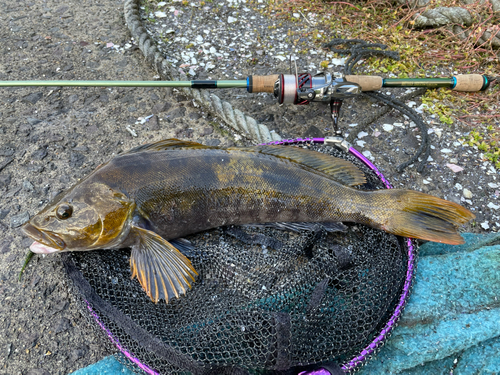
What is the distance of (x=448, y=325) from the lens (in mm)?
2326

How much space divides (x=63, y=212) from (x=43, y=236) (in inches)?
7.6

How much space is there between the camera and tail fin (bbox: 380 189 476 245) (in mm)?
2424

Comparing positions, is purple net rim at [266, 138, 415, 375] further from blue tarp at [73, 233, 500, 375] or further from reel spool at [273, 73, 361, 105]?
reel spool at [273, 73, 361, 105]

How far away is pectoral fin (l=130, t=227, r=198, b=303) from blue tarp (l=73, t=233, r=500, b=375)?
0.59 m

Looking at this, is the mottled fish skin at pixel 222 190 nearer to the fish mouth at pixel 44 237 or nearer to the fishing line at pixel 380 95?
the fish mouth at pixel 44 237

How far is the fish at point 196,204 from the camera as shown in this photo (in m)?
2.24

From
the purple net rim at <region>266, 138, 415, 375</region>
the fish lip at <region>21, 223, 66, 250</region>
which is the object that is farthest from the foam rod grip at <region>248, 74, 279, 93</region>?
the fish lip at <region>21, 223, 66, 250</region>

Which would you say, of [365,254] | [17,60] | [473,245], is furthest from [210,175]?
[17,60]

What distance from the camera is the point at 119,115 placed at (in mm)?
4070

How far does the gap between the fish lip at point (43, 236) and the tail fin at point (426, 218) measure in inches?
81.3

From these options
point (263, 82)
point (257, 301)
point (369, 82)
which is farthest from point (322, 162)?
point (369, 82)

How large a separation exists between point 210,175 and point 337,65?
9.96 feet

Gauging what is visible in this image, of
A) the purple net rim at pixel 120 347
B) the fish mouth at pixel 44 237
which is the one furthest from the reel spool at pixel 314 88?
the purple net rim at pixel 120 347

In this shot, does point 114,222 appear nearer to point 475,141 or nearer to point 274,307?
point 274,307
